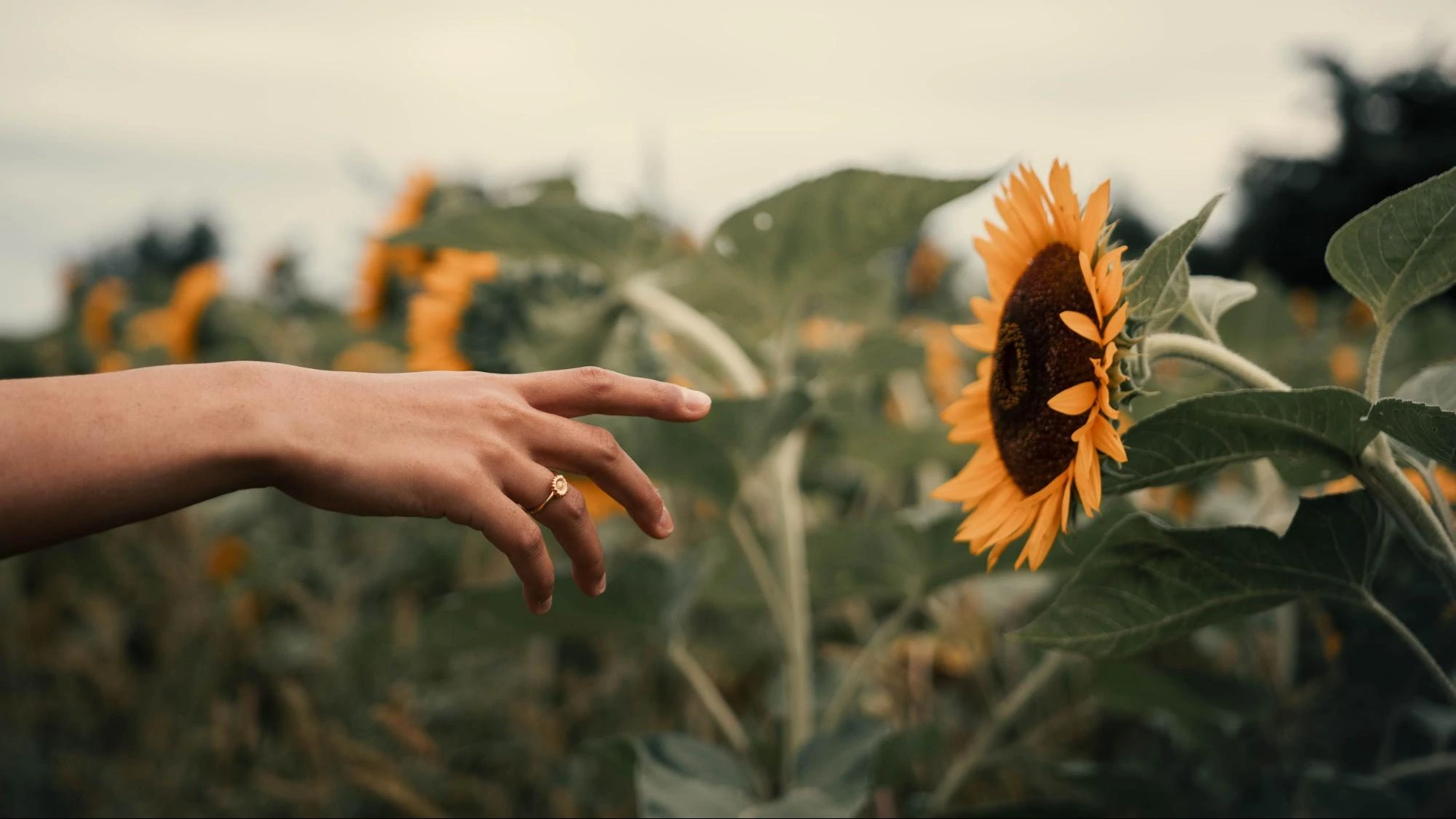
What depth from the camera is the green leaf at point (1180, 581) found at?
29.0 inches

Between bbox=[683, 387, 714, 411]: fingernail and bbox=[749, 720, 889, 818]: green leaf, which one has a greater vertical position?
bbox=[683, 387, 714, 411]: fingernail

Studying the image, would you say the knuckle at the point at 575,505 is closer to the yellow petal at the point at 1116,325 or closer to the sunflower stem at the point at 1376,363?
the yellow petal at the point at 1116,325

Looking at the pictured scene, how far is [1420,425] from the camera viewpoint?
0.62m

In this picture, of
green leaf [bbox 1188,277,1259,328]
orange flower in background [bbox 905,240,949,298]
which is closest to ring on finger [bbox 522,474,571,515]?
green leaf [bbox 1188,277,1259,328]

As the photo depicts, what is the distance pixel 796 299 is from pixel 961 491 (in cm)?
53

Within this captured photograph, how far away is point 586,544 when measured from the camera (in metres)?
0.74

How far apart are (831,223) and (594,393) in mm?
561

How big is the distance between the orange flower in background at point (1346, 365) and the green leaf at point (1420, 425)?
152 centimetres

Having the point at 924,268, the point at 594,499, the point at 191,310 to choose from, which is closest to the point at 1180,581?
the point at 594,499

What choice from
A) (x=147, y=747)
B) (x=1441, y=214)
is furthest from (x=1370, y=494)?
(x=147, y=747)

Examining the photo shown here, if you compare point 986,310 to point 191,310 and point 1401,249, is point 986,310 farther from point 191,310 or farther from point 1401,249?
point 191,310

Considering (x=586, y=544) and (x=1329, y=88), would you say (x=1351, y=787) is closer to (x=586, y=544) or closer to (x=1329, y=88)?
(x=586, y=544)

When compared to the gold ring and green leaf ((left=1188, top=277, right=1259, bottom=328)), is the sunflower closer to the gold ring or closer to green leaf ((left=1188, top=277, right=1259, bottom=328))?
green leaf ((left=1188, top=277, right=1259, bottom=328))

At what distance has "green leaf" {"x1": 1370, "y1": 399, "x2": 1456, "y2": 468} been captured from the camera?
0.60 m
